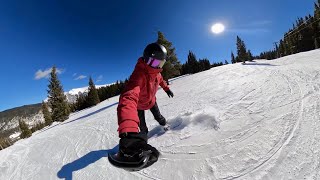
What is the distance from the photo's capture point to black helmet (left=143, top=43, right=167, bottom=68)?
312 cm

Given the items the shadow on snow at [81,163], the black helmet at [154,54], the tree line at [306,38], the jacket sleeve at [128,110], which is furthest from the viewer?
the tree line at [306,38]

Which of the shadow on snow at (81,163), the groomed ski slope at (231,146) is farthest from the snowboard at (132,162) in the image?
the shadow on snow at (81,163)

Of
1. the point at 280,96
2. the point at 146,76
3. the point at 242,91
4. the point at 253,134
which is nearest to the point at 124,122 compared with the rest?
the point at 146,76

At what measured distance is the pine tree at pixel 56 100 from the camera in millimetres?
40094

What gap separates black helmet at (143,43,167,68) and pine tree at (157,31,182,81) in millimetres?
29455

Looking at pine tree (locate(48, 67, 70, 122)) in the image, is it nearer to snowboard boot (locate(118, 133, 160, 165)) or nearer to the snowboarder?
the snowboarder

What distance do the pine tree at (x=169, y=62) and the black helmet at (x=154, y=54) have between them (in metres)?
29.5

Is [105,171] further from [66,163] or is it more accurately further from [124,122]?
Result: [124,122]

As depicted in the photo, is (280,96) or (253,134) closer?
(253,134)

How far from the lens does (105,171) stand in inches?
201

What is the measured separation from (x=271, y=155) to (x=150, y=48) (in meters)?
2.79

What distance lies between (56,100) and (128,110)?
44.1 meters

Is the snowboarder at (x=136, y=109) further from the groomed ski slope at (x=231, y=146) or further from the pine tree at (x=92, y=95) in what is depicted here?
the pine tree at (x=92, y=95)

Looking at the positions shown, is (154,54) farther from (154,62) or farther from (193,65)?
(193,65)
